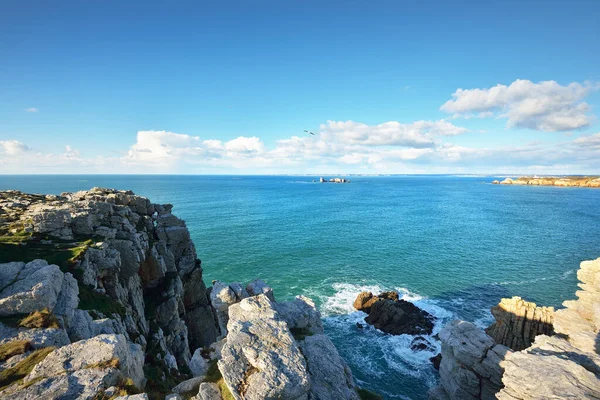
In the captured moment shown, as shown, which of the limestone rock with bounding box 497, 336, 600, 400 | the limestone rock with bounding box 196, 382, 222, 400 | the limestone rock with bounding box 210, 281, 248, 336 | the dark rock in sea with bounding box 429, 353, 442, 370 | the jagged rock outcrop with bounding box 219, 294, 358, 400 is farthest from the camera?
the dark rock in sea with bounding box 429, 353, 442, 370

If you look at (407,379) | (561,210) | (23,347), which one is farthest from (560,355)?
(561,210)

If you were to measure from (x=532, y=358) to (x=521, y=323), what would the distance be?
19.4m

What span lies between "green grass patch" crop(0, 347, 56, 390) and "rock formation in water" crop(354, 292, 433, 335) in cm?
4434

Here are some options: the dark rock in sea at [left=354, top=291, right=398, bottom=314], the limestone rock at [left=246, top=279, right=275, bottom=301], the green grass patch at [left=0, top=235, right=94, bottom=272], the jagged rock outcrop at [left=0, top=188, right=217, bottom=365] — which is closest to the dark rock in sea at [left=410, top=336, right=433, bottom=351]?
the dark rock in sea at [left=354, top=291, right=398, bottom=314]

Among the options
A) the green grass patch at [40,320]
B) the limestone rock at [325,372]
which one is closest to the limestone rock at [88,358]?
Result: the green grass patch at [40,320]

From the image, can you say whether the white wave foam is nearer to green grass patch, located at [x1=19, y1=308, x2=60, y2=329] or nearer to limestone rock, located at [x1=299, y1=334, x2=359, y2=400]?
limestone rock, located at [x1=299, y1=334, x2=359, y2=400]

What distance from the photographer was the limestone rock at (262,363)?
1332 centimetres

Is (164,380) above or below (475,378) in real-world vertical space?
above

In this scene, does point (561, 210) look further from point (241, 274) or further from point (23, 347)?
point (23, 347)

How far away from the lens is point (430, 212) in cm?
13912

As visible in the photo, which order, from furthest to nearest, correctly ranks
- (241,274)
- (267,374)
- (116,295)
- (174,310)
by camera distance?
1. (241,274)
2. (174,310)
3. (116,295)
4. (267,374)

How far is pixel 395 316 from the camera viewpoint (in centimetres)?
4688

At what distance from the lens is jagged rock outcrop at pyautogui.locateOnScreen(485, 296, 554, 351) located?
A: 32312 millimetres

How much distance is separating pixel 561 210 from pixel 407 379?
15841 cm
